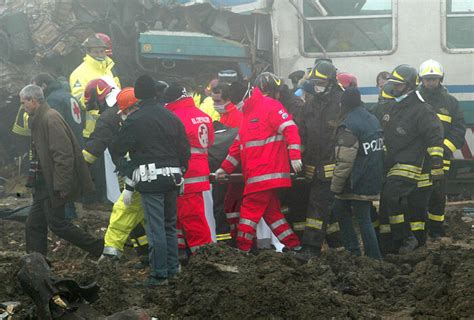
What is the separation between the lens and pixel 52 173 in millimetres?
8961

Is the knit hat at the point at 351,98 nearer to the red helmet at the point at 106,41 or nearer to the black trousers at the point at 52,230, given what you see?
the black trousers at the point at 52,230

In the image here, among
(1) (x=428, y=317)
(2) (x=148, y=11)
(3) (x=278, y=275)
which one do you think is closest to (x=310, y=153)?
(3) (x=278, y=275)

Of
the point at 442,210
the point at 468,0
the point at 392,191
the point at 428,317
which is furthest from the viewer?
the point at 468,0

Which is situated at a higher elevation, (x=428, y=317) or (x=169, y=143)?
(x=169, y=143)

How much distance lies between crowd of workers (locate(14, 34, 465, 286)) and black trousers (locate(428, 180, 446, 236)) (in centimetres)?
34

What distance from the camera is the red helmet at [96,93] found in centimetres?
998

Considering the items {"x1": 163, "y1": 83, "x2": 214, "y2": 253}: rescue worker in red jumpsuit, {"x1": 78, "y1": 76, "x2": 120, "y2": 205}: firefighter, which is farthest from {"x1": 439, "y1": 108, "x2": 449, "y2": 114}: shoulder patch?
{"x1": 78, "y1": 76, "x2": 120, "y2": 205}: firefighter

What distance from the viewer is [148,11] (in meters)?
14.1

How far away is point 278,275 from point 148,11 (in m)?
7.74

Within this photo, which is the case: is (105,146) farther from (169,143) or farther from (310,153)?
(310,153)

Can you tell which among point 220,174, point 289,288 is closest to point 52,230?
point 220,174

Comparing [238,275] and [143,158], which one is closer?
[238,275]

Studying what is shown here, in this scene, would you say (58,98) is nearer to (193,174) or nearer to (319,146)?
(193,174)

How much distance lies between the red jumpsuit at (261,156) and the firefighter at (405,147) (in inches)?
44.5
